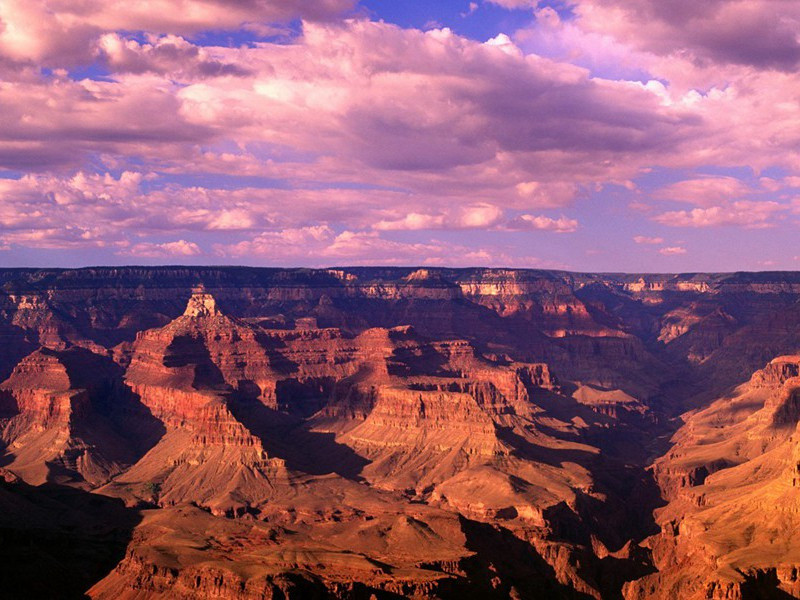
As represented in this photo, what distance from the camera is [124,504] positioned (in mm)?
189625

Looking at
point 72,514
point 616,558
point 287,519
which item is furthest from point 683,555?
point 72,514

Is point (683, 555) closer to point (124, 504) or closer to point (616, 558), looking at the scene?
point (616, 558)

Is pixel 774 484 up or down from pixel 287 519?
up

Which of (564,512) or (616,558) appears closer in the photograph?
(616,558)

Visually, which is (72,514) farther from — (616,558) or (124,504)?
(616,558)

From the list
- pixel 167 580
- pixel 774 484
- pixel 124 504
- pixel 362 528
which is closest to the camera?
pixel 167 580

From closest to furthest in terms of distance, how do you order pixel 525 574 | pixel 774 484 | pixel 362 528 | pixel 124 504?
1. pixel 525 574
2. pixel 362 528
3. pixel 774 484
4. pixel 124 504

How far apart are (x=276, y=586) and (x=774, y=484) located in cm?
8826

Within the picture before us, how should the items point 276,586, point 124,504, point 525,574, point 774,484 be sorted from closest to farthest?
point 276,586, point 525,574, point 774,484, point 124,504

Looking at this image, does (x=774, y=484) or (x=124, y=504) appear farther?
(x=124, y=504)

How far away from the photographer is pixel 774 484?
176 m

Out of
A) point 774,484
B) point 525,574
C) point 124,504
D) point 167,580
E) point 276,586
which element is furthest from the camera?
point 124,504

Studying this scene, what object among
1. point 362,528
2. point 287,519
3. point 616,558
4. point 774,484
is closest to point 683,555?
point 616,558

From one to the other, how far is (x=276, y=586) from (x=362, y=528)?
129ft
